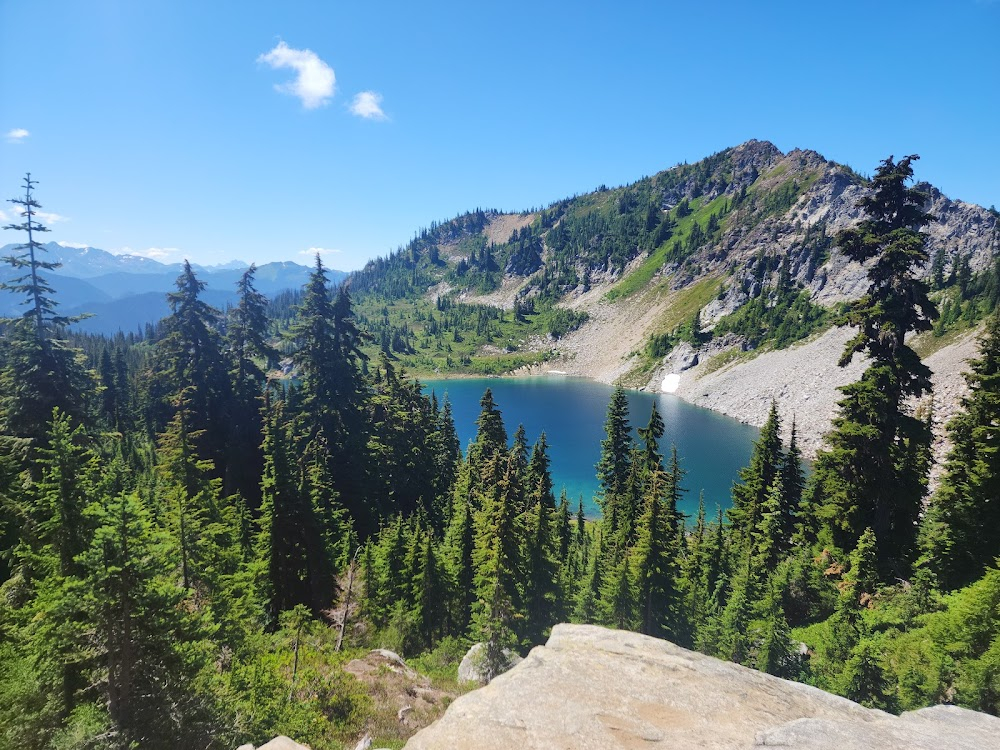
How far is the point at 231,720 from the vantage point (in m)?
12.9

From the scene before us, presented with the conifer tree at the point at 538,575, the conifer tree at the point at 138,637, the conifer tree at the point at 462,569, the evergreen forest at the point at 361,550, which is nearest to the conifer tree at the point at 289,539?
the evergreen forest at the point at 361,550

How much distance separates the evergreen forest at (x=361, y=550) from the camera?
11805 mm

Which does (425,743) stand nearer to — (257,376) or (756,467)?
(756,467)

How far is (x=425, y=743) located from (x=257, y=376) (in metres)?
40.4

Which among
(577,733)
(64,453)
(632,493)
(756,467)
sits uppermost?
(64,453)

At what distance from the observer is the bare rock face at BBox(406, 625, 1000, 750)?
8031 millimetres

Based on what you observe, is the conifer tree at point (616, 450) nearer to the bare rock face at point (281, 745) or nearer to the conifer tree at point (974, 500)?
the conifer tree at point (974, 500)

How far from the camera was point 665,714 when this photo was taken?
9016mm

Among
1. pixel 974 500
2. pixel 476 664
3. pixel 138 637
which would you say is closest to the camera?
pixel 138 637

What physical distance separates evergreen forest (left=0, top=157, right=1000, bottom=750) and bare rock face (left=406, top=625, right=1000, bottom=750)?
7236 mm

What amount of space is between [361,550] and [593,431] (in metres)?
87.3

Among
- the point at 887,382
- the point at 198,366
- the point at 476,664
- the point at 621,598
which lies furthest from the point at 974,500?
the point at 198,366

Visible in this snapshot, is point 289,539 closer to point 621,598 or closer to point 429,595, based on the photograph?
point 429,595

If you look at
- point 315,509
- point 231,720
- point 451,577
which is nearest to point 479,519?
point 451,577
